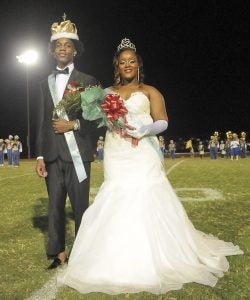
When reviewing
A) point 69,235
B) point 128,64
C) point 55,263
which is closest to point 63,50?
A: point 128,64

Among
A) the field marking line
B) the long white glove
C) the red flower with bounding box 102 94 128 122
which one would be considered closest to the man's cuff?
the red flower with bounding box 102 94 128 122

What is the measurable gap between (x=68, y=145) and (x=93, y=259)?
1.29 m

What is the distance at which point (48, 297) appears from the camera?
14.3 feet

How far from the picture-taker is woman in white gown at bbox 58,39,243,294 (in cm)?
454

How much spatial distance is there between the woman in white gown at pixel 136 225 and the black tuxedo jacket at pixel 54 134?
0.26 meters

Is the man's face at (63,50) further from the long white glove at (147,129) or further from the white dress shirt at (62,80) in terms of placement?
the long white glove at (147,129)

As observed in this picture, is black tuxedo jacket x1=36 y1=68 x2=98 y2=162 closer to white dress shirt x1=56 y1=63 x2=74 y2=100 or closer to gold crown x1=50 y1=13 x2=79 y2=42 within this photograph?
white dress shirt x1=56 y1=63 x2=74 y2=100

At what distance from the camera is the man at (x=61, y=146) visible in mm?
5266

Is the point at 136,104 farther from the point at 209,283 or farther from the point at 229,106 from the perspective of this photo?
the point at 229,106

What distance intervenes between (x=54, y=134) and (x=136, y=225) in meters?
1.40

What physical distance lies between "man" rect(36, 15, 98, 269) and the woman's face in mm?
415

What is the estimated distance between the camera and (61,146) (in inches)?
209

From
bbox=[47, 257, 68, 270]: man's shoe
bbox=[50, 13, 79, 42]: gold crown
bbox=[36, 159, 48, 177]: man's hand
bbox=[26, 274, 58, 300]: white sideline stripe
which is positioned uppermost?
bbox=[50, 13, 79, 42]: gold crown

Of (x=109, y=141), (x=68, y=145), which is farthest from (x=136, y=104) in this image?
(x=68, y=145)
